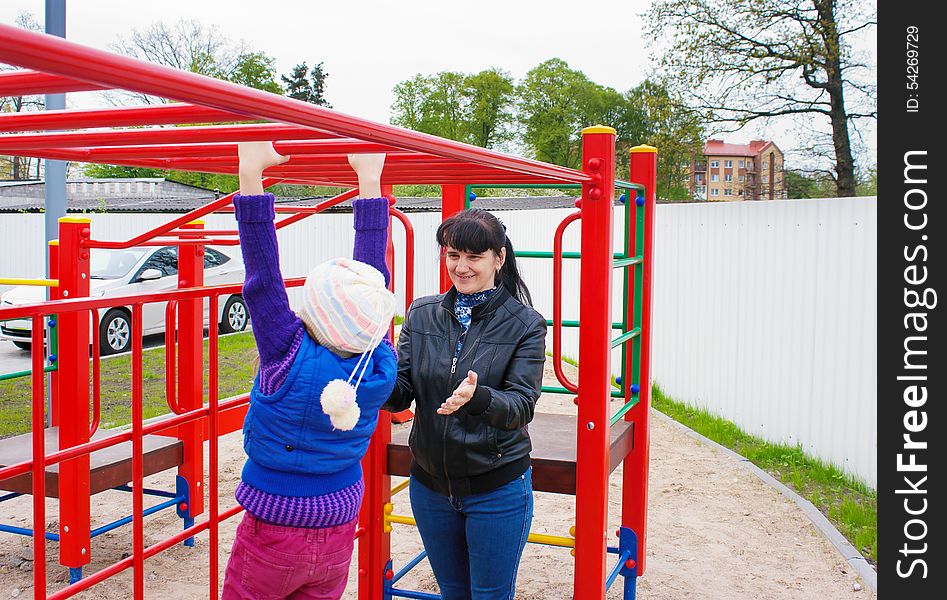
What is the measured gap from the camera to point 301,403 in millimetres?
2057

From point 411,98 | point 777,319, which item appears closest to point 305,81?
point 411,98

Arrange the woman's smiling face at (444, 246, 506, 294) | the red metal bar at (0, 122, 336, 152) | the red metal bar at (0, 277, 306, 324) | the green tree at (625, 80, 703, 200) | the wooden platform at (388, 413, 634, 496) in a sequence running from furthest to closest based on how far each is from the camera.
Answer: the green tree at (625, 80, 703, 200) < the wooden platform at (388, 413, 634, 496) < the woman's smiling face at (444, 246, 506, 294) < the red metal bar at (0, 277, 306, 324) < the red metal bar at (0, 122, 336, 152)

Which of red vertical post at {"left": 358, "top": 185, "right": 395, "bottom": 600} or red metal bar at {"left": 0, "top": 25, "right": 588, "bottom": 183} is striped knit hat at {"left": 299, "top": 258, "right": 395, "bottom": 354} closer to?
red metal bar at {"left": 0, "top": 25, "right": 588, "bottom": 183}

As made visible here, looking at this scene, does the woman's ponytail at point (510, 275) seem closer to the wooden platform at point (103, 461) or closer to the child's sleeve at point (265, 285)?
the child's sleeve at point (265, 285)

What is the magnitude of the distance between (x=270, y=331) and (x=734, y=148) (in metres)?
9.89

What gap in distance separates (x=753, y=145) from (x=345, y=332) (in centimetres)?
860

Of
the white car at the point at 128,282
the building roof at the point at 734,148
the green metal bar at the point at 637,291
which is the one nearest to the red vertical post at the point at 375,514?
the green metal bar at the point at 637,291

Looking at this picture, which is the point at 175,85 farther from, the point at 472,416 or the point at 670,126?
the point at 670,126

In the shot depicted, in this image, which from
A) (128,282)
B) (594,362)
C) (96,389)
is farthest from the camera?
(128,282)

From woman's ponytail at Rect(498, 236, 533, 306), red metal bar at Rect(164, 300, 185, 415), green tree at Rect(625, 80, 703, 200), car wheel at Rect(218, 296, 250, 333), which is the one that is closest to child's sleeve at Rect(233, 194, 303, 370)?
woman's ponytail at Rect(498, 236, 533, 306)

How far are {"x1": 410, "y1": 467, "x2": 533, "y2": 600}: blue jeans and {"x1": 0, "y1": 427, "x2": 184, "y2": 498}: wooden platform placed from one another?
1629 mm

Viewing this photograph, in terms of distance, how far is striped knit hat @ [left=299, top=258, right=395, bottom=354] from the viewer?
2031 millimetres

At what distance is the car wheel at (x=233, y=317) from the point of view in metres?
12.7

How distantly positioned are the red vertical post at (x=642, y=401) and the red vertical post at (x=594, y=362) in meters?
0.92
